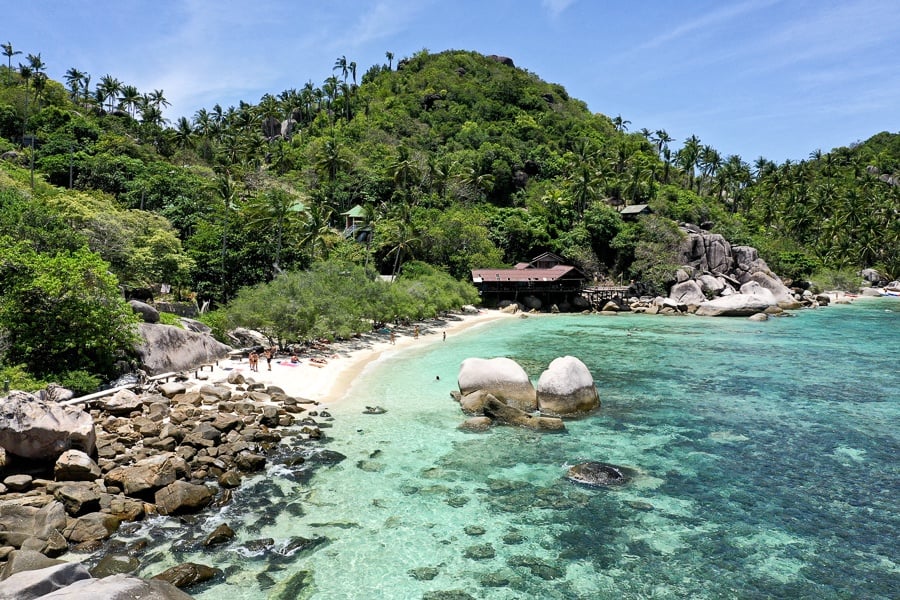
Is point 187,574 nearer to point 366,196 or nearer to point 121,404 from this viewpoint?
point 121,404

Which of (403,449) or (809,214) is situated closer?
(403,449)

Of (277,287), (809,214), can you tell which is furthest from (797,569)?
(809,214)

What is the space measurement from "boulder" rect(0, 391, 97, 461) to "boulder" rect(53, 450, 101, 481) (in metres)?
0.52

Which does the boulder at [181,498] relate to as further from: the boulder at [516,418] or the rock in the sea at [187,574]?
the boulder at [516,418]

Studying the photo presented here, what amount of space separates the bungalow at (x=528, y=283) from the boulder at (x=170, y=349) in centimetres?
3681

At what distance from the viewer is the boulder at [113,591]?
6.96 metres

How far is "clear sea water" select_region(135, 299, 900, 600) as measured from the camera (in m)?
11.3

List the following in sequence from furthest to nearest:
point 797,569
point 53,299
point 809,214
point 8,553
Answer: point 809,214
point 53,299
point 797,569
point 8,553

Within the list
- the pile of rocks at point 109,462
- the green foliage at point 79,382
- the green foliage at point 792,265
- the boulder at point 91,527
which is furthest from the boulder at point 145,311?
the green foliage at point 792,265

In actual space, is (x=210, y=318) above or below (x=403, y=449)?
above

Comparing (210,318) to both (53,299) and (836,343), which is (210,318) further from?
(836,343)

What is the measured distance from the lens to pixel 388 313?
40500 millimetres

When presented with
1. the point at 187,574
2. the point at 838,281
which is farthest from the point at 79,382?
the point at 838,281

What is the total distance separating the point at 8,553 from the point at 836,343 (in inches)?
1888
